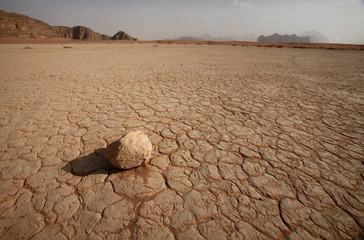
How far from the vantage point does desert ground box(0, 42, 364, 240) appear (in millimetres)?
1044

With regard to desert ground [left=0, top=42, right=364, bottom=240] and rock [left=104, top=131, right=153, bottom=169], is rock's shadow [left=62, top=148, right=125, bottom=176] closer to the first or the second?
desert ground [left=0, top=42, right=364, bottom=240]

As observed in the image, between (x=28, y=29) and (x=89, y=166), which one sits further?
(x=28, y=29)

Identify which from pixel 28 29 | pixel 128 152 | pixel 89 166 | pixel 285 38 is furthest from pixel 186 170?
pixel 285 38

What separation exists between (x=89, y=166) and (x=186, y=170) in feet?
2.91

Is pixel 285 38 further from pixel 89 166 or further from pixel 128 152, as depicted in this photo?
pixel 89 166

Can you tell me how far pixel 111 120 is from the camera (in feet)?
7.39

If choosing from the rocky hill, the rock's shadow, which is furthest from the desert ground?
the rocky hill

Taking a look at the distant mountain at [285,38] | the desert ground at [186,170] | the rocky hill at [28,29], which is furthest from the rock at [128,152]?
the distant mountain at [285,38]

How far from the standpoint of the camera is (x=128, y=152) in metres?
1.37

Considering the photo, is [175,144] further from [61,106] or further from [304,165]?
[61,106]

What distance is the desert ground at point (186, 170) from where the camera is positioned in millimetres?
1044

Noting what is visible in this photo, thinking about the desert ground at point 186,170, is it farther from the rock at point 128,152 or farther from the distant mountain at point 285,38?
the distant mountain at point 285,38

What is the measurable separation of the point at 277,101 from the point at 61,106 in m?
3.71

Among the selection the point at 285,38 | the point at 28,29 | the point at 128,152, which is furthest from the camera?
the point at 285,38
